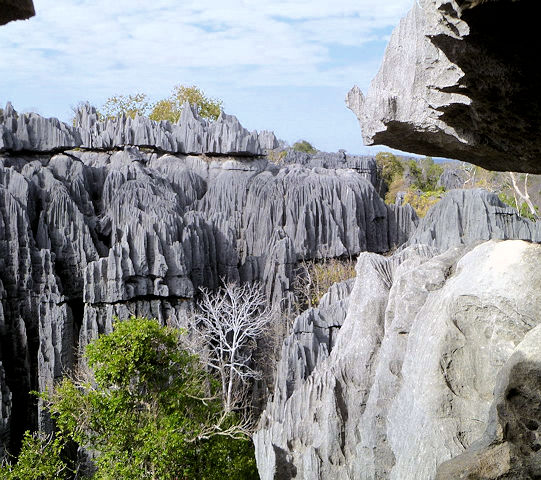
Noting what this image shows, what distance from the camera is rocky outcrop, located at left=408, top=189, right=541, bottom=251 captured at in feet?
66.5

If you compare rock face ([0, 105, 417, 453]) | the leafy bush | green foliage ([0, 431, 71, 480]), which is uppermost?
rock face ([0, 105, 417, 453])

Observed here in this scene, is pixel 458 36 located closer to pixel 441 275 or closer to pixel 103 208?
pixel 441 275

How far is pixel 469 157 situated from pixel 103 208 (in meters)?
24.2

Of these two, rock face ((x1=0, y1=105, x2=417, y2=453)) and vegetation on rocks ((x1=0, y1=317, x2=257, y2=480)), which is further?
rock face ((x1=0, y1=105, x2=417, y2=453))

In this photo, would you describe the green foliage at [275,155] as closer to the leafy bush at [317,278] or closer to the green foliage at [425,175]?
the green foliage at [425,175]

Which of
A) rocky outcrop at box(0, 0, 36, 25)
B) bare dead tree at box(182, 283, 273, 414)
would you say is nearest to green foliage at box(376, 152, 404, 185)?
bare dead tree at box(182, 283, 273, 414)

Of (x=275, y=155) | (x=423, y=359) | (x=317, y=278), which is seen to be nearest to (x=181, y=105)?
(x=275, y=155)

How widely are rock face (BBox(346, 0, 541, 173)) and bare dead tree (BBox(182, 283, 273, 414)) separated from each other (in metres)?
13.8

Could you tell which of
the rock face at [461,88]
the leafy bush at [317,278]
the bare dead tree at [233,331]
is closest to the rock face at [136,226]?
the leafy bush at [317,278]

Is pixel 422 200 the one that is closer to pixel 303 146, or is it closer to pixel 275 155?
pixel 275 155

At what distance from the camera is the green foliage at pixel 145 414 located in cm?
993

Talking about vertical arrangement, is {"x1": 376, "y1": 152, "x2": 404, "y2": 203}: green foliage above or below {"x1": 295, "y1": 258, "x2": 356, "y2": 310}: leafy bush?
above

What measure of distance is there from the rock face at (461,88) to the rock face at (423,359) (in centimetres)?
76

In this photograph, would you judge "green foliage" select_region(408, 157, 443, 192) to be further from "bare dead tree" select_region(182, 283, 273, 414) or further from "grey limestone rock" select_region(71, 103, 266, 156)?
"bare dead tree" select_region(182, 283, 273, 414)
